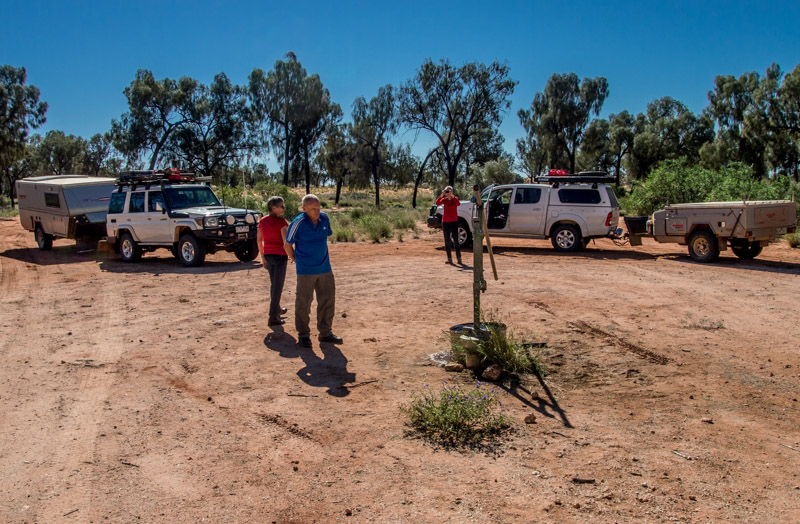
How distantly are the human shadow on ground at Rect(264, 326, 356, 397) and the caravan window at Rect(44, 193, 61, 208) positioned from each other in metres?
12.7

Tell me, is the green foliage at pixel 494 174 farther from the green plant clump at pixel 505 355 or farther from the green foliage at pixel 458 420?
the green foliage at pixel 458 420

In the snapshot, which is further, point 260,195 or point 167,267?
point 260,195

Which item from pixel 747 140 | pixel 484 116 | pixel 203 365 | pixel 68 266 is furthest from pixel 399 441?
pixel 747 140

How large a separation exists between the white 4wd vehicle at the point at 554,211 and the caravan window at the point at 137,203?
724 centimetres

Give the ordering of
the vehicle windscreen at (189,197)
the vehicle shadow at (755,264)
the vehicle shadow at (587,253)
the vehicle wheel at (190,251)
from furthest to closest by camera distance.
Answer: the vehicle shadow at (587,253)
the vehicle windscreen at (189,197)
the vehicle wheel at (190,251)
the vehicle shadow at (755,264)

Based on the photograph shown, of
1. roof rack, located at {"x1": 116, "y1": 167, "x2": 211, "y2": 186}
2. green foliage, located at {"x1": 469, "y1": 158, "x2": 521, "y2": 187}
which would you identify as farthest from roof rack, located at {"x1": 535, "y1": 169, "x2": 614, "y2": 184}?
green foliage, located at {"x1": 469, "y1": 158, "x2": 521, "y2": 187}

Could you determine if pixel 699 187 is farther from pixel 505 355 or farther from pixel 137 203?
pixel 505 355

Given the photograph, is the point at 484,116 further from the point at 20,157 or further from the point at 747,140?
the point at 20,157

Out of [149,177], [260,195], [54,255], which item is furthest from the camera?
[260,195]

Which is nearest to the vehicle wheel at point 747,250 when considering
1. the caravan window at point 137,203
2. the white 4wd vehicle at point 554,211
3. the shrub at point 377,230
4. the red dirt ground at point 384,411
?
the white 4wd vehicle at point 554,211

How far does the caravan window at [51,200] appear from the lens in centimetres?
1788

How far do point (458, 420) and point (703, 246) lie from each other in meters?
11.5

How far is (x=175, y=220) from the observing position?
576 inches

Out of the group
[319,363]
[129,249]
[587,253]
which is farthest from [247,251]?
[319,363]
